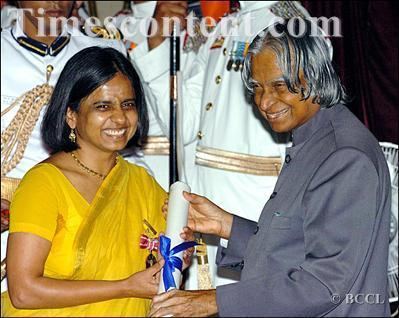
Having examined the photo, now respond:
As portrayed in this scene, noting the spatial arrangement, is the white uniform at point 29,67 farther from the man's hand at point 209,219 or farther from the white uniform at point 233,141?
the man's hand at point 209,219

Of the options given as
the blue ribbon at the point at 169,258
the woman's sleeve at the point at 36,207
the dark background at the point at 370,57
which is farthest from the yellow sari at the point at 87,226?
the dark background at the point at 370,57

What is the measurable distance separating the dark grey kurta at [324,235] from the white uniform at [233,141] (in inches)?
46.5

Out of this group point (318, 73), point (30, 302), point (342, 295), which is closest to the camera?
point (342, 295)

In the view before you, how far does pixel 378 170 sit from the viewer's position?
2584 mm

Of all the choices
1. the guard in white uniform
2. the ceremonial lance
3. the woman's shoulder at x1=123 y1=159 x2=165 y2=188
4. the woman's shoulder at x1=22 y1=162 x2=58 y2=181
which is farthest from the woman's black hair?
the guard in white uniform

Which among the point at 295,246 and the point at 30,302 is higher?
the point at 295,246

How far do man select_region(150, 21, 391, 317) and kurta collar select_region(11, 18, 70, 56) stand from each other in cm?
146

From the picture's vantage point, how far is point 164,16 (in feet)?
14.3

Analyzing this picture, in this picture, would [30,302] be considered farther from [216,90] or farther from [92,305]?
[216,90]

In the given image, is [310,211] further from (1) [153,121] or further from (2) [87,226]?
(1) [153,121]

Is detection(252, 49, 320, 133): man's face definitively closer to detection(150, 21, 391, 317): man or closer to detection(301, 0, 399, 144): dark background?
detection(150, 21, 391, 317): man

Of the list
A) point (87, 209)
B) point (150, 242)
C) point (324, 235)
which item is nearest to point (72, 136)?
point (87, 209)

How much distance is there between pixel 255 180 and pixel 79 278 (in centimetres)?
111

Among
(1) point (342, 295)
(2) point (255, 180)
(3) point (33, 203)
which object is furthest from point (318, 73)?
(2) point (255, 180)
